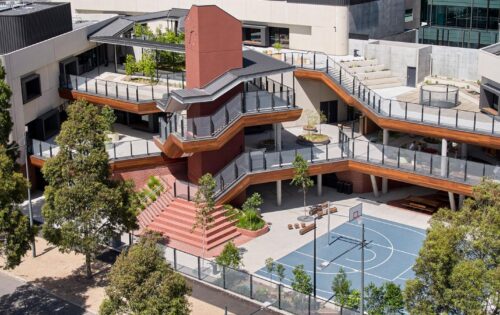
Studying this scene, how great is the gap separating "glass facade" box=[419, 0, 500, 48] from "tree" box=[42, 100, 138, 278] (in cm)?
4571

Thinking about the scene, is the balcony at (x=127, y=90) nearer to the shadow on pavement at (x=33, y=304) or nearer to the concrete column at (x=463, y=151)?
the shadow on pavement at (x=33, y=304)

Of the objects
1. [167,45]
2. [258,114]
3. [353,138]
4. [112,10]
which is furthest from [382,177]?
[112,10]

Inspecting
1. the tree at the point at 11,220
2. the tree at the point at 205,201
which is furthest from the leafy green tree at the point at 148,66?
the tree at the point at 11,220

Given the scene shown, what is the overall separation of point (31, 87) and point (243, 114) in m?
15.9

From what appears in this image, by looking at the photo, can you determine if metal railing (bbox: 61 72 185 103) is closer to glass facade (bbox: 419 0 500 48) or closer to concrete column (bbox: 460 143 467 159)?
concrete column (bbox: 460 143 467 159)

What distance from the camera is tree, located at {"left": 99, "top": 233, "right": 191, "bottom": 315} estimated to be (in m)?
34.1

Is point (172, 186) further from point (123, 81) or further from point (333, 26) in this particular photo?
point (333, 26)

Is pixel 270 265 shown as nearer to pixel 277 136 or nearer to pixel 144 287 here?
pixel 144 287

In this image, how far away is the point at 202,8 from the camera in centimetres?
4909

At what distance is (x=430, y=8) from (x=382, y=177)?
109 feet

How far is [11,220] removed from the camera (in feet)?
129

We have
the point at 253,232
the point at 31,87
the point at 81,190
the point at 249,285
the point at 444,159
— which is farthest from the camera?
the point at 31,87

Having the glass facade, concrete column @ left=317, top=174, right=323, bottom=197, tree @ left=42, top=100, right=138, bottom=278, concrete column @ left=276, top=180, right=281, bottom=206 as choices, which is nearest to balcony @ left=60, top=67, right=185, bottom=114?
concrete column @ left=276, top=180, right=281, bottom=206

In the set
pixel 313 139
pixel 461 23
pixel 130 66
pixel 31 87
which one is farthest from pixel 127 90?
pixel 461 23
